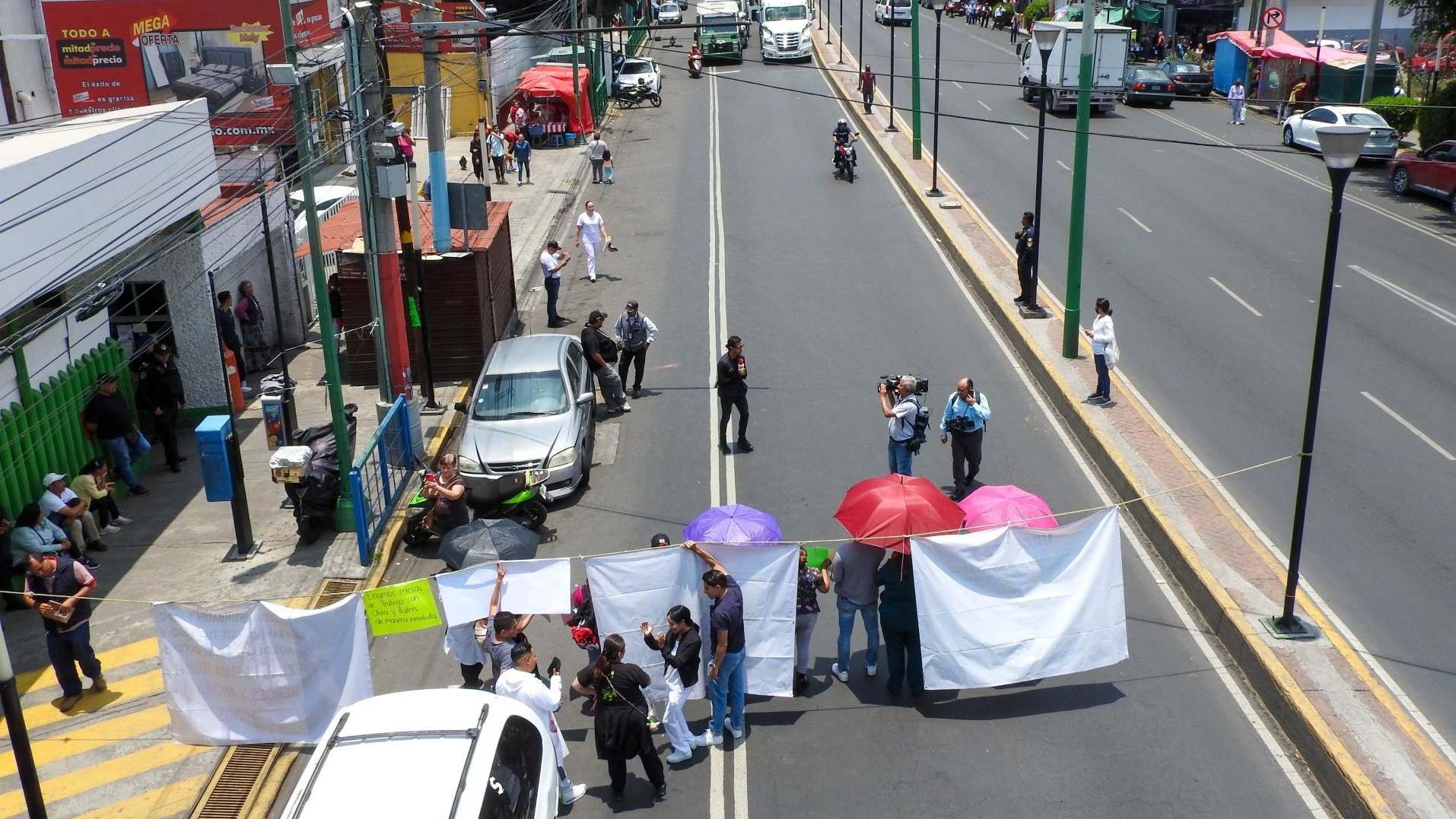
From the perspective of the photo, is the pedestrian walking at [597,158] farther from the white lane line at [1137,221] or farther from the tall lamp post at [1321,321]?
the tall lamp post at [1321,321]

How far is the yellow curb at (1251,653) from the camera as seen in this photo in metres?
9.51

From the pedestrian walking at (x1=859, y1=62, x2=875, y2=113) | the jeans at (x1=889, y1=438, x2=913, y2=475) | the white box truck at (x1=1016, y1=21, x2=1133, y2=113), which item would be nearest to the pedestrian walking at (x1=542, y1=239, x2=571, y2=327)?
the jeans at (x1=889, y1=438, x2=913, y2=475)

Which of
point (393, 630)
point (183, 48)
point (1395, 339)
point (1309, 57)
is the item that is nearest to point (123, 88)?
point (183, 48)

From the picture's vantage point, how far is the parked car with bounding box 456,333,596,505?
15891mm

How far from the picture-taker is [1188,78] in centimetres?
4784

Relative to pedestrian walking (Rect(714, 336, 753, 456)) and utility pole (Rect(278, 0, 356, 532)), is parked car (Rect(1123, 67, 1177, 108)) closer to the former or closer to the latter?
pedestrian walking (Rect(714, 336, 753, 456))

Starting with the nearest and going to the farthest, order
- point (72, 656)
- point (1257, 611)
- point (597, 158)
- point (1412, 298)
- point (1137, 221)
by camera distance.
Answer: point (72, 656) → point (1257, 611) → point (1412, 298) → point (1137, 221) → point (597, 158)

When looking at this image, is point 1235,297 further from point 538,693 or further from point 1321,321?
point 538,693

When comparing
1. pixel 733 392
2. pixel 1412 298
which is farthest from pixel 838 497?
pixel 1412 298

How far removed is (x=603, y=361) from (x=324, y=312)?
14.9 ft

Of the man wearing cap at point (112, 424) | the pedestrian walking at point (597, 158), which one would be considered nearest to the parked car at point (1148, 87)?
the pedestrian walking at point (597, 158)

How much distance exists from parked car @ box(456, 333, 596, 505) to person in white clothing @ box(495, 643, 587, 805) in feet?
18.4

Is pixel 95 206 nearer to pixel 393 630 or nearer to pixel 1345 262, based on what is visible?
pixel 393 630

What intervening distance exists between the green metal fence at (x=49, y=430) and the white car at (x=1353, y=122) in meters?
31.3
